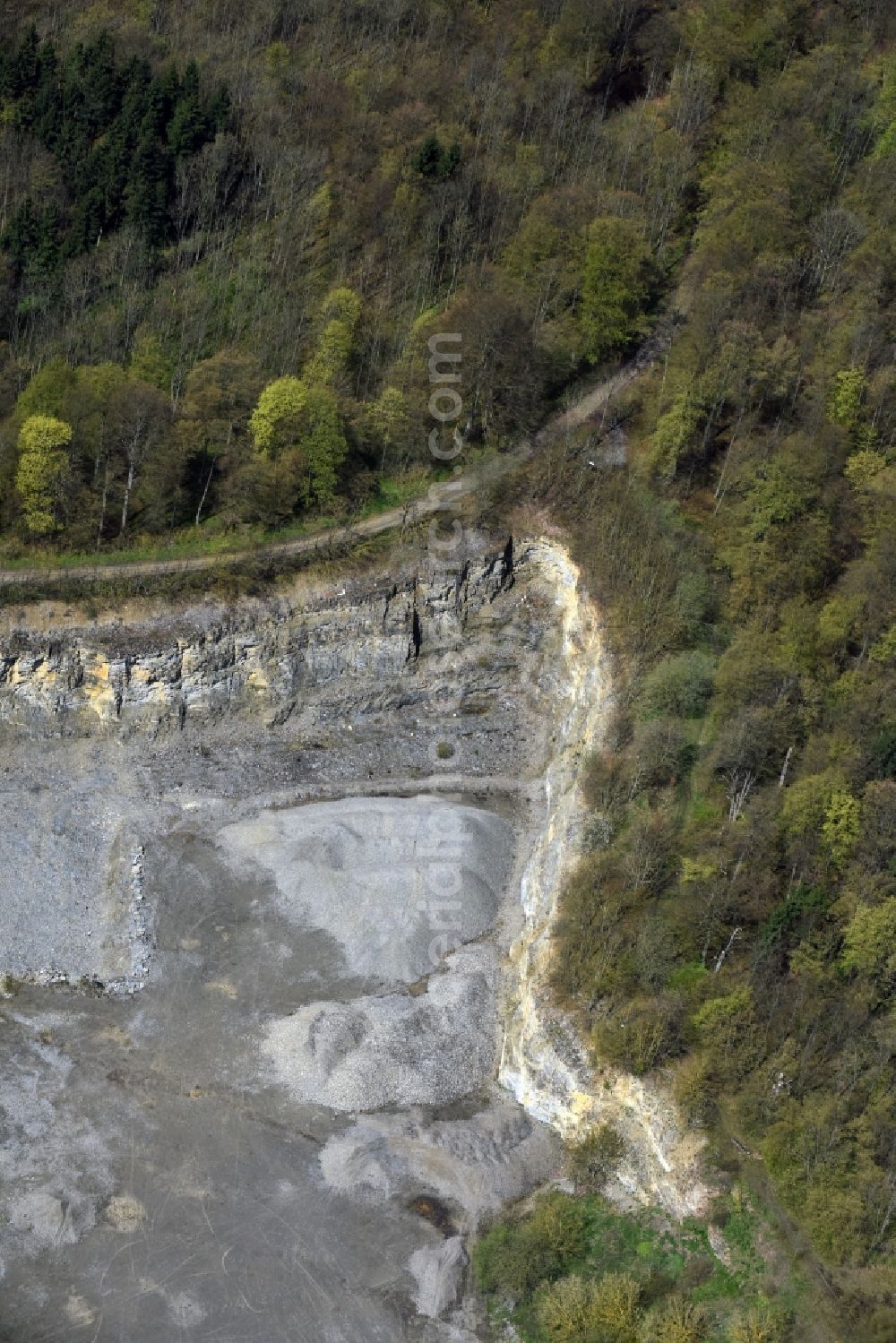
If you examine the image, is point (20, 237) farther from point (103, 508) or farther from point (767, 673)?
point (767, 673)

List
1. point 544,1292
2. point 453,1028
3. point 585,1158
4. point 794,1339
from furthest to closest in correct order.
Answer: point 453,1028
point 585,1158
point 544,1292
point 794,1339

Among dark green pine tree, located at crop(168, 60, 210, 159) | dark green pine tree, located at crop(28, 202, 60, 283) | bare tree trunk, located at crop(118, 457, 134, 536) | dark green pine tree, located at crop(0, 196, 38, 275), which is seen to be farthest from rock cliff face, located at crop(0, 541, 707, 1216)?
dark green pine tree, located at crop(168, 60, 210, 159)

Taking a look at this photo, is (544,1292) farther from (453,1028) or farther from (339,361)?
(339,361)

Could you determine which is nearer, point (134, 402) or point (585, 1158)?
point (585, 1158)

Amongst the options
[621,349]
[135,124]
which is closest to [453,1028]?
[621,349]

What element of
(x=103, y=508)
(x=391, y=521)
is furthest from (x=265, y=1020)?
(x=391, y=521)

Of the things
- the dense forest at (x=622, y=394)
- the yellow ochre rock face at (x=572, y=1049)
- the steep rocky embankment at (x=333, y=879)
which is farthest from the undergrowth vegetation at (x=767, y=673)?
the steep rocky embankment at (x=333, y=879)
